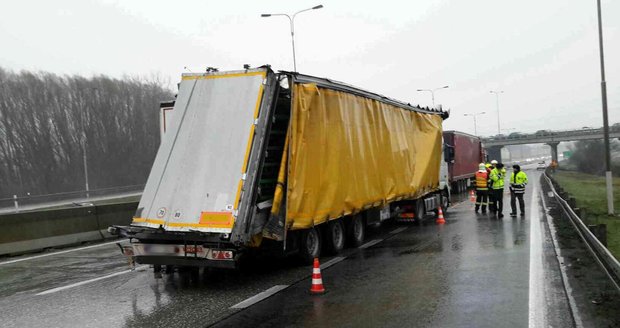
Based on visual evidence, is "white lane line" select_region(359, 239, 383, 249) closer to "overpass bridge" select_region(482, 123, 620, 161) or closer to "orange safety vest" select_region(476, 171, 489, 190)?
"orange safety vest" select_region(476, 171, 489, 190)

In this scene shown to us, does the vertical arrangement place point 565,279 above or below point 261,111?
below

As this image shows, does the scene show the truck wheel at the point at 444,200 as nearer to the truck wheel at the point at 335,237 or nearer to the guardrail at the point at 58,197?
the truck wheel at the point at 335,237

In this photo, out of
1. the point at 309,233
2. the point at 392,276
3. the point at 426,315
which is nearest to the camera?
the point at 426,315

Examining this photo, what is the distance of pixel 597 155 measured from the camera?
7794 cm

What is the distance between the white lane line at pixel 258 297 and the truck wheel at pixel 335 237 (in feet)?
7.81

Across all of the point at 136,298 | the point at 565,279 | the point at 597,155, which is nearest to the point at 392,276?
A: the point at 565,279

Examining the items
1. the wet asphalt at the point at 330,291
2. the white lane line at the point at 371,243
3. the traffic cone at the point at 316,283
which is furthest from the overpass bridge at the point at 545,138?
the traffic cone at the point at 316,283

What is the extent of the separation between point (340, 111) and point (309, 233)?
2.19m

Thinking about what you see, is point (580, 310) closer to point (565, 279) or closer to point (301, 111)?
point (565, 279)

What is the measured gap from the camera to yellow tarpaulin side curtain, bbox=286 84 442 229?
8.15m

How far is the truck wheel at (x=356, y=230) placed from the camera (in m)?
10.8

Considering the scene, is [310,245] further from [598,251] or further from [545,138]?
[545,138]

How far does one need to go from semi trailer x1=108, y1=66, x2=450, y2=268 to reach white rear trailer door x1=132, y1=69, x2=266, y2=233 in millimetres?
16

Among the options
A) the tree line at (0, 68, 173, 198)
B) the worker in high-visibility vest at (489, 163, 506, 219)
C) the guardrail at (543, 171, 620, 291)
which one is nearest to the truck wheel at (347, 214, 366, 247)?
the guardrail at (543, 171, 620, 291)
